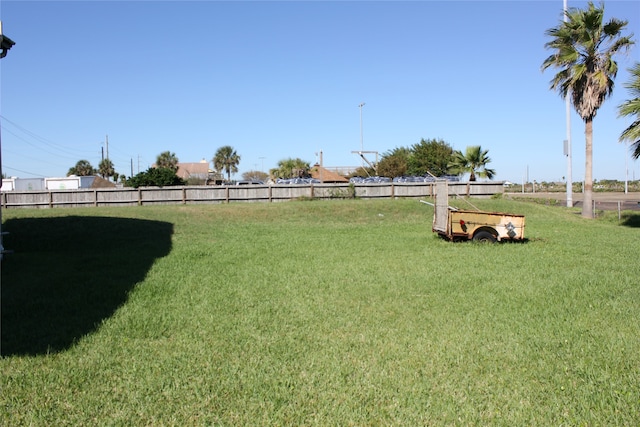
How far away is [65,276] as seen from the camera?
9.61 m

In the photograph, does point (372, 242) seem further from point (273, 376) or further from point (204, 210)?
point (204, 210)

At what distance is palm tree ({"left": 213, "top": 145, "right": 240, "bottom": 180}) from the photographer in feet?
306

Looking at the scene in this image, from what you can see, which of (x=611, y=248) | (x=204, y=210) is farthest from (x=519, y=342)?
(x=204, y=210)

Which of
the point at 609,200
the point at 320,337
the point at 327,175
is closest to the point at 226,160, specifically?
the point at 327,175

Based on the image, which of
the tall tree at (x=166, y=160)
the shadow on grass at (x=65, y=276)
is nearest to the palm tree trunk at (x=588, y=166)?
the shadow on grass at (x=65, y=276)

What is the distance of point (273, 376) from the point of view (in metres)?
4.93

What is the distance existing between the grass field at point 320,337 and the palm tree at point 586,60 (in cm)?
1351

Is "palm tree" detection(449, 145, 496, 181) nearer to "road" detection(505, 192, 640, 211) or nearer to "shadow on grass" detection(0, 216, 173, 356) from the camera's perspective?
"road" detection(505, 192, 640, 211)

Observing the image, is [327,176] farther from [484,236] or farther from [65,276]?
[65,276]

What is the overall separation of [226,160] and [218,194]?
209ft

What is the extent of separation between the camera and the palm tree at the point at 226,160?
93.2 m

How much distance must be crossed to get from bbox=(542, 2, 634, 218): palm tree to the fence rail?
26.2 feet

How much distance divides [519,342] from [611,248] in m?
9.70

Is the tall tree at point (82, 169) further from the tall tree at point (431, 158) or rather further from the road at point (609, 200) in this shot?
the road at point (609, 200)
